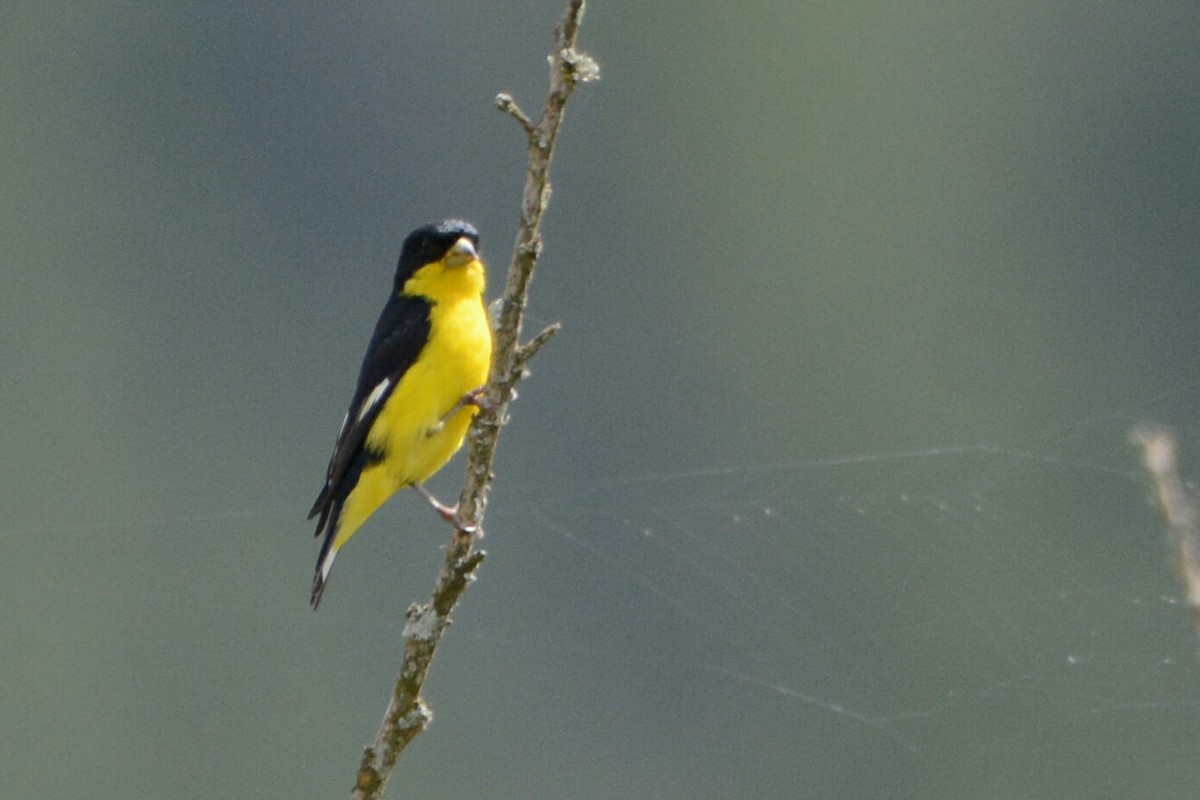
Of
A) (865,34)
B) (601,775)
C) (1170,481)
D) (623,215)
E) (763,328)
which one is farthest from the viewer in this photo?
(865,34)

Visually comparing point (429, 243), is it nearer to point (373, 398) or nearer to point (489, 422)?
point (373, 398)

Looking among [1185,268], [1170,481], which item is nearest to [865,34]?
[1185,268]

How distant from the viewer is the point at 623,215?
69312 millimetres

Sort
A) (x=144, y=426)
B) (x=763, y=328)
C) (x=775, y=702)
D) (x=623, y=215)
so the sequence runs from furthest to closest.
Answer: (x=623, y=215) → (x=763, y=328) → (x=144, y=426) → (x=775, y=702)

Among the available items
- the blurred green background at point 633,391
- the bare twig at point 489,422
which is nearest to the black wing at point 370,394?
the bare twig at point 489,422

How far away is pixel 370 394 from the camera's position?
16.8 ft

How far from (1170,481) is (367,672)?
4422 centimetres

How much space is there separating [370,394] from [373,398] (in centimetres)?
3

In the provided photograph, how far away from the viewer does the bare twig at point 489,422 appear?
2.65 meters

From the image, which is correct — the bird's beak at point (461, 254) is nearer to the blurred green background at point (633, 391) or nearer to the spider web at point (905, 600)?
the blurred green background at point (633, 391)

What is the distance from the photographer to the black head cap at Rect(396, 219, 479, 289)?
5352 mm

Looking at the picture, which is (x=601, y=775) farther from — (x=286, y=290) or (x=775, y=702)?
(x=286, y=290)

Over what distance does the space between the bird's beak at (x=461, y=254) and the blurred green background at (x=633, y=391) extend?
80.7 feet

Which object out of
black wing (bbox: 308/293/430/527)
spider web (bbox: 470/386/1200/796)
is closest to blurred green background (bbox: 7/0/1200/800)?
spider web (bbox: 470/386/1200/796)
